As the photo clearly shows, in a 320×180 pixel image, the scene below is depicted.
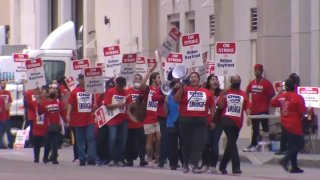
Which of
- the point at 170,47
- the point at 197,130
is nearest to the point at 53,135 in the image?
the point at 170,47

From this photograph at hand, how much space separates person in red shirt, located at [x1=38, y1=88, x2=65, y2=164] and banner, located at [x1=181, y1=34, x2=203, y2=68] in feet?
11.4

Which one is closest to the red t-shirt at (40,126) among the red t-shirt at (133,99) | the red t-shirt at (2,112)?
the red t-shirt at (133,99)

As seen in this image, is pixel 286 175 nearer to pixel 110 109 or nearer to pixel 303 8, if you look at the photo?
pixel 110 109

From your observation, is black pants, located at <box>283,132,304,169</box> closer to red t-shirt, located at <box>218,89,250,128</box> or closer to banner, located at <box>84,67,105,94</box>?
red t-shirt, located at <box>218,89,250,128</box>

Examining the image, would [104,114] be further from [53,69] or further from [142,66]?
[53,69]

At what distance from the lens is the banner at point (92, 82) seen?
24.4 m

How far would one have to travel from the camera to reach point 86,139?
80.0 feet

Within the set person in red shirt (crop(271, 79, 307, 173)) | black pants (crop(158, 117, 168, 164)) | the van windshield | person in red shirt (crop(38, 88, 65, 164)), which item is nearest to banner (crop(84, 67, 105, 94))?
person in red shirt (crop(38, 88, 65, 164))

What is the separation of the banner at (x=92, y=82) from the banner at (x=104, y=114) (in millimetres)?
596

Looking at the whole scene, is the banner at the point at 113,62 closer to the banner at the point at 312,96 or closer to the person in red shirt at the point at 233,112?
the banner at the point at 312,96

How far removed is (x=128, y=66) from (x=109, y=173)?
4.24 m

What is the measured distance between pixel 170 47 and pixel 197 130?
3.18 m

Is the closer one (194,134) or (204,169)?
(194,134)

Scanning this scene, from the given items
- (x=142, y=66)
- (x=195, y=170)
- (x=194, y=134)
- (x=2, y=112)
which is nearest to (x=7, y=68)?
(x=2, y=112)
